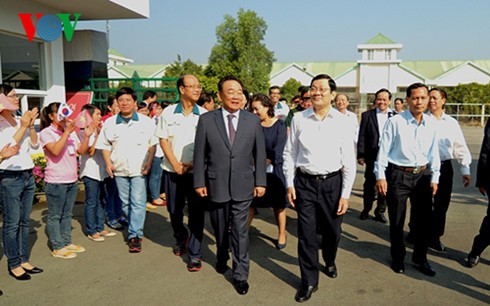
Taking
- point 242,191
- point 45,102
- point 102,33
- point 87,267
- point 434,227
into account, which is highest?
point 102,33

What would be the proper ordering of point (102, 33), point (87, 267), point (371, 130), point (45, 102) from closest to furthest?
point (87, 267), point (371, 130), point (45, 102), point (102, 33)

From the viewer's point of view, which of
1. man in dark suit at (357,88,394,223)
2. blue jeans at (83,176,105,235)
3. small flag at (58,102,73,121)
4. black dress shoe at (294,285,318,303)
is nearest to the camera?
black dress shoe at (294,285,318,303)

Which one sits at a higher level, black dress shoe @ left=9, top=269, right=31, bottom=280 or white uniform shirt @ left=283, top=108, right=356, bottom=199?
white uniform shirt @ left=283, top=108, right=356, bottom=199

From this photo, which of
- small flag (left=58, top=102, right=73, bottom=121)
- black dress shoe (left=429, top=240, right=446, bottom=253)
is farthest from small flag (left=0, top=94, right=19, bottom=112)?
black dress shoe (left=429, top=240, right=446, bottom=253)

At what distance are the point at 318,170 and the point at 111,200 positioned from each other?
→ 130 inches

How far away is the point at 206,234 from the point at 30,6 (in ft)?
20.1

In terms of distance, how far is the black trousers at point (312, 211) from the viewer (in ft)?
11.9

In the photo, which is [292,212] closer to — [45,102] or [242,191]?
[242,191]

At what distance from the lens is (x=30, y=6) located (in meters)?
7.99

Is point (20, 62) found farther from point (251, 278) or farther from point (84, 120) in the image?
point (251, 278)

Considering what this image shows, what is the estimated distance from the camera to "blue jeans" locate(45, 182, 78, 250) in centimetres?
436

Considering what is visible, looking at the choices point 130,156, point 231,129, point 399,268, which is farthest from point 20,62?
point 399,268

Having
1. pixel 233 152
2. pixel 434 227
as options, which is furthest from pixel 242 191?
pixel 434 227

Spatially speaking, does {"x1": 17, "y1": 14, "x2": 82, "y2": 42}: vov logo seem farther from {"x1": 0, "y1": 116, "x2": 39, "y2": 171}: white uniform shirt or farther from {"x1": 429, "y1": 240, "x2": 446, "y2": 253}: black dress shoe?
{"x1": 429, "y1": 240, "x2": 446, "y2": 253}: black dress shoe
